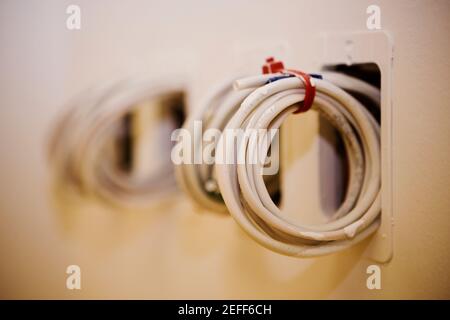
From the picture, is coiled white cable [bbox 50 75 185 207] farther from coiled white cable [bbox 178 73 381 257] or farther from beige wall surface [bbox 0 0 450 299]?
coiled white cable [bbox 178 73 381 257]

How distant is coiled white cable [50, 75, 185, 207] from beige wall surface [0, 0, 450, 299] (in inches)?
2.1

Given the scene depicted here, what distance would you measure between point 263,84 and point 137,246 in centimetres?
73

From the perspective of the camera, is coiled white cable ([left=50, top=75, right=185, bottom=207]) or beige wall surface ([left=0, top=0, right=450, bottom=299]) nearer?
beige wall surface ([left=0, top=0, right=450, bottom=299])

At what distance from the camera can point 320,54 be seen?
77cm

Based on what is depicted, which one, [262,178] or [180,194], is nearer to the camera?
[262,178]

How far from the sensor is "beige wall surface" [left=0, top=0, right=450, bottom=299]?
66 cm

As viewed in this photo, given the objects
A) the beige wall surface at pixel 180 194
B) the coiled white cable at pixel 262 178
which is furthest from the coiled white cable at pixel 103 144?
the coiled white cable at pixel 262 178

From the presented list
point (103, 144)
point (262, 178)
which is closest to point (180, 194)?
point (103, 144)

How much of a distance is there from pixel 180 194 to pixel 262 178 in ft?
1.85

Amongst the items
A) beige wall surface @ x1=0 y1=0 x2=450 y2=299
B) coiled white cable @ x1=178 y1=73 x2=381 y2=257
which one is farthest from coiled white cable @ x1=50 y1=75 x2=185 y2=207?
coiled white cable @ x1=178 y1=73 x2=381 y2=257

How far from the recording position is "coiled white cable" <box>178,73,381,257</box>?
2.05 feet

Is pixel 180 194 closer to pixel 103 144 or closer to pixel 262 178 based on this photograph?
pixel 103 144

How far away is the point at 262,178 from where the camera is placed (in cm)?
65

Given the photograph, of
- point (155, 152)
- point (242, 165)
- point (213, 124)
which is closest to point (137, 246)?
point (155, 152)
